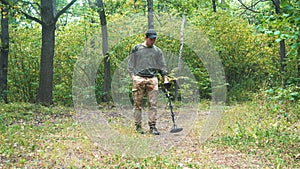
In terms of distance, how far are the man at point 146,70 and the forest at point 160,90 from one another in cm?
50

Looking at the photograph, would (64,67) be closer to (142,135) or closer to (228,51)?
(228,51)

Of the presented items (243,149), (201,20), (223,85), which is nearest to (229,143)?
(243,149)

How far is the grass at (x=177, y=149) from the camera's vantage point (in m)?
5.44

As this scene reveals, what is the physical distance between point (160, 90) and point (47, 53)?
→ 162 inches

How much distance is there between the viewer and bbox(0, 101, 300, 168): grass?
544 centimetres

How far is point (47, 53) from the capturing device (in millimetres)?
13164

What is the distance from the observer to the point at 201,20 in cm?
1814

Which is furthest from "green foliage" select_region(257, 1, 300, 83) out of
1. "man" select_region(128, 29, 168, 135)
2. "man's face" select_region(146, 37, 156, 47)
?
"man" select_region(128, 29, 168, 135)

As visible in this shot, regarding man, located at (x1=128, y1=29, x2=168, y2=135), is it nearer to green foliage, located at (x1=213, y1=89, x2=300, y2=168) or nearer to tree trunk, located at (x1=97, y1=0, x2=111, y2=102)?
green foliage, located at (x1=213, y1=89, x2=300, y2=168)

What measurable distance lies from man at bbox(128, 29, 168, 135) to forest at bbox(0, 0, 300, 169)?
497 mm

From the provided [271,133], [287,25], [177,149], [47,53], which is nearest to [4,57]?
[47,53]

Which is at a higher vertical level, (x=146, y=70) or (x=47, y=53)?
(x=47, y=53)

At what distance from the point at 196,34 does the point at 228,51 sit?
63.8 inches

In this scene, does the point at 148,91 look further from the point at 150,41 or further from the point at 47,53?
the point at 47,53
